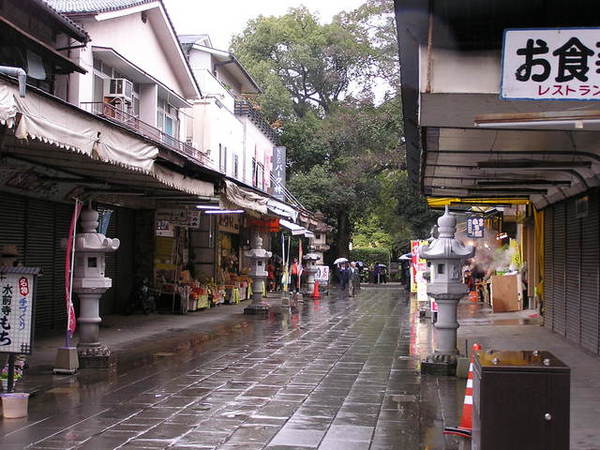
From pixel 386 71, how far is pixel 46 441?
35531 millimetres

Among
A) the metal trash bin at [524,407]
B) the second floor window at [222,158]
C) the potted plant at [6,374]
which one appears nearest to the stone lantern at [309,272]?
the second floor window at [222,158]

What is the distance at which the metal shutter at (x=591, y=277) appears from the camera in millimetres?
12172

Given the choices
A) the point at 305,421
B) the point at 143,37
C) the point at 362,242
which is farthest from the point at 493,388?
the point at 362,242

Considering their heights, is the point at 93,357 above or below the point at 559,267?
below

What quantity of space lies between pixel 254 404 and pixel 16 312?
9.93ft

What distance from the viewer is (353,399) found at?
9.22m

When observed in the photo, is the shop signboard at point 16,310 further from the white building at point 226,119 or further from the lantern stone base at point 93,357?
the white building at point 226,119

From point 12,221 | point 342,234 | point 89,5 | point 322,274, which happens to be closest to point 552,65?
point 12,221

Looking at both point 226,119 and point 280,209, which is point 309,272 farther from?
point 280,209

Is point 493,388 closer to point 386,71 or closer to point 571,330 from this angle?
point 571,330

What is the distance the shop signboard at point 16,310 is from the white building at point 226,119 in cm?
1985

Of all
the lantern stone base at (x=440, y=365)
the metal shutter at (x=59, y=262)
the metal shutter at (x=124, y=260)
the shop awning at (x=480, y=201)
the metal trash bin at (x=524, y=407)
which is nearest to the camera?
the metal trash bin at (x=524, y=407)

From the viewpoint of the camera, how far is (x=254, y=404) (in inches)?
348

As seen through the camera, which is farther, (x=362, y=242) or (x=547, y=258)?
(x=362, y=242)
